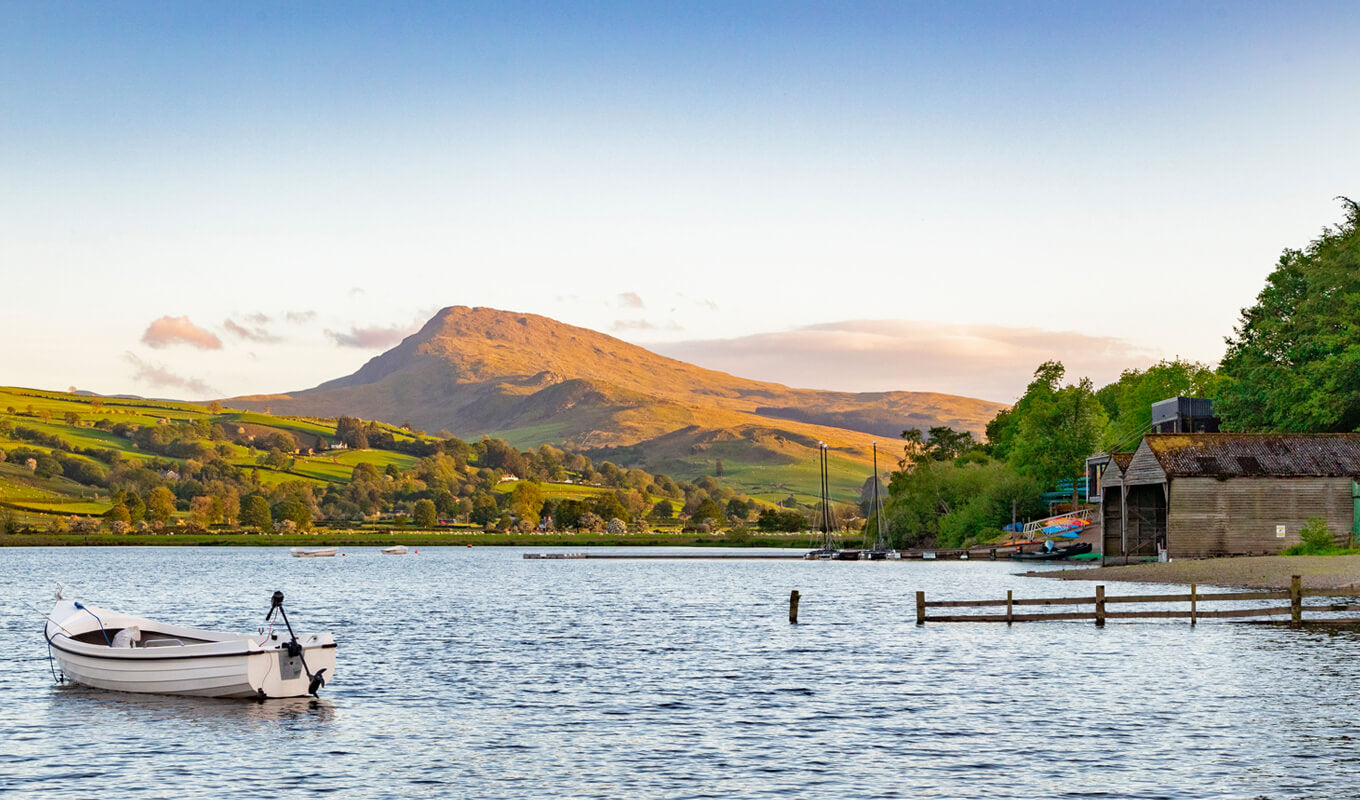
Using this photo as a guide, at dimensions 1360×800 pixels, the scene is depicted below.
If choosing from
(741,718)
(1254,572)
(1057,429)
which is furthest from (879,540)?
(741,718)

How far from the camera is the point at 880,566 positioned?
155250 mm

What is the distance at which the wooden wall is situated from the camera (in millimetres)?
88688

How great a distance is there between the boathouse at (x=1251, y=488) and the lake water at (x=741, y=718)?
30.5 m

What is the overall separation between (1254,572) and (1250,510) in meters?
10.8

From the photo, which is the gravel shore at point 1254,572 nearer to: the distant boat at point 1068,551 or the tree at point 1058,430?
the distant boat at point 1068,551

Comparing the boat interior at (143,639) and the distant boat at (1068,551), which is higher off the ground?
the distant boat at (1068,551)

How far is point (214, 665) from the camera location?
38062 mm

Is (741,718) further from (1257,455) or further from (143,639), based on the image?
(1257,455)

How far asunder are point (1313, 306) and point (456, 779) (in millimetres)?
92898

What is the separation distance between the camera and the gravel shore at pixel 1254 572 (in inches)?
2842

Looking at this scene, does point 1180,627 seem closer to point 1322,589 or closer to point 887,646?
point 1322,589

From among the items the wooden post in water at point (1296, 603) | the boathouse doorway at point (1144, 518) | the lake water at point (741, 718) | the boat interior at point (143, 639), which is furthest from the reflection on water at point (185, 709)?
the boathouse doorway at point (1144, 518)

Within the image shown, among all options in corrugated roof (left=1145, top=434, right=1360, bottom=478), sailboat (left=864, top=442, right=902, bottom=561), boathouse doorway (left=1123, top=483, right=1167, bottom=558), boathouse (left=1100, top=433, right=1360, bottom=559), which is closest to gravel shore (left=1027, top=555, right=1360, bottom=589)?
boathouse (left=1100, top=433, right=1360, bottom=559)

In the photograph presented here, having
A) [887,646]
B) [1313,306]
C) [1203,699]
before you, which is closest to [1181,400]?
[1313,306]
